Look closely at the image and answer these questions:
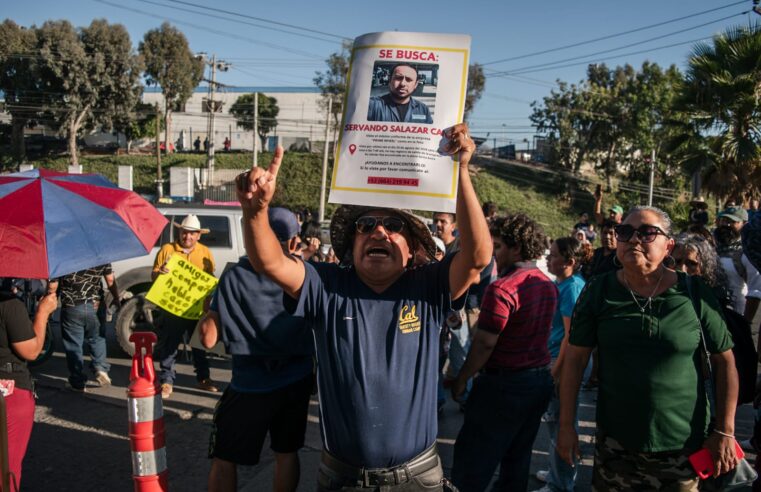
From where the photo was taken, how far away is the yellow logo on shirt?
249 cm

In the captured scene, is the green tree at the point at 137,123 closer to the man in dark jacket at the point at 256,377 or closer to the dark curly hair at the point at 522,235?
the man in dark jacket at the point at 256,377

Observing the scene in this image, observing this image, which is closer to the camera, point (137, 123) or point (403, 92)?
point (403, 92)

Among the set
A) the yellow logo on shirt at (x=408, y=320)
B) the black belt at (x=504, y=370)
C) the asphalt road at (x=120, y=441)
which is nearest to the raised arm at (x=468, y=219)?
the yellow logo on shirt at (x=408, y=320)

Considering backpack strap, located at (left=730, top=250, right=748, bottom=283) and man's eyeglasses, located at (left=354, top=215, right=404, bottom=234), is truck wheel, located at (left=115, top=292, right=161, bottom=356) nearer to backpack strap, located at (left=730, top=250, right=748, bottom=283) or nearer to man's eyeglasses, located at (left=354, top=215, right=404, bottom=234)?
man's eyeglasses, located at (left=354, top=215, right=404, bottom=234)

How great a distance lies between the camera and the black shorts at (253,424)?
12.1 feet

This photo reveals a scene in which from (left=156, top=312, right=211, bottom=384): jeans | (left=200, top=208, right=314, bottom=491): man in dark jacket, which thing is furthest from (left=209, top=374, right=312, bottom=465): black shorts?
(left=156, top=312, right=211, bottom=384): jeans

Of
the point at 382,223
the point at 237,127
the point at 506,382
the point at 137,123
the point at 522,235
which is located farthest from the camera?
the point at 237,127

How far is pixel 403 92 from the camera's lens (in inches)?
94.3

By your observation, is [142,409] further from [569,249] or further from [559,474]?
[569,249]

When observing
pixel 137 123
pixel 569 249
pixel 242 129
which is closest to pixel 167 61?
pixel 137 123

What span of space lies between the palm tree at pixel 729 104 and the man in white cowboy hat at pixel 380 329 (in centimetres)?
1469

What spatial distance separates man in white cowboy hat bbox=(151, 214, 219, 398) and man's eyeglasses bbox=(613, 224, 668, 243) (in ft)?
15.2

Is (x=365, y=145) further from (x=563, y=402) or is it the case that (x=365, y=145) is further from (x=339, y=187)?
(x=563, y=402)

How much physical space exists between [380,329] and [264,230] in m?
0.59
